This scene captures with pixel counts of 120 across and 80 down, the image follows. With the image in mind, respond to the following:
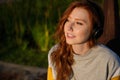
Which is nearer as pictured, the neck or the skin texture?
the skin texture

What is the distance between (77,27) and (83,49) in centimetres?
21

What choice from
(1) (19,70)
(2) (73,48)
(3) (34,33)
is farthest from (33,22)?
(2) (73,48)

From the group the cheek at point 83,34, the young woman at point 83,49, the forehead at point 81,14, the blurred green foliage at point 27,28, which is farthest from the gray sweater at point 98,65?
the blurred green foliage at point 27,28

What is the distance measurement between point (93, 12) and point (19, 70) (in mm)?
2901

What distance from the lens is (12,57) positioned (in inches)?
261

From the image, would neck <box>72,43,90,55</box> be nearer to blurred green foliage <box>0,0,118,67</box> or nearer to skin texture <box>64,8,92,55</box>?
skin texture <box>64,8,92,55</box>

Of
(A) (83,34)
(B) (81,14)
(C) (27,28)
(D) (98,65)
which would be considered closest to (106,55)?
(D) (98,65)

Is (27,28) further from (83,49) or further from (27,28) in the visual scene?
(83,49)

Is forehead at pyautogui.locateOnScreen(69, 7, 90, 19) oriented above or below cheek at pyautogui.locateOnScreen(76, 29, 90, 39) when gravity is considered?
above

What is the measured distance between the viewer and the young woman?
318 centimetres

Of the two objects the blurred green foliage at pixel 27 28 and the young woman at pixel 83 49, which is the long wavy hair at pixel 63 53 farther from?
the blurred green foliage at pixel 27 28

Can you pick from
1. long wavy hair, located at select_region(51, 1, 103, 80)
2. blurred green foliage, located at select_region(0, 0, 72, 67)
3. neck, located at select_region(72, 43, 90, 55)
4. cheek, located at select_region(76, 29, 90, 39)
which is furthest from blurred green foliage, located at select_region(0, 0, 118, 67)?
cheek, located at select_region(76, 29, 90, 39)

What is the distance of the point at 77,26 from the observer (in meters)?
3.18

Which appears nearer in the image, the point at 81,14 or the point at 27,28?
the point at 81,14
